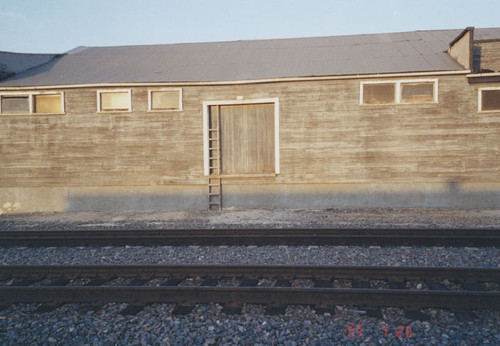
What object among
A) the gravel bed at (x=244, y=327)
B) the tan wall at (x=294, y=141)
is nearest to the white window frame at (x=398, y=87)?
the tan wall at (x=294, y=141)

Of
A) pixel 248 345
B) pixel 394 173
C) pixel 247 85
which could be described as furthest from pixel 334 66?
pixel 248 345

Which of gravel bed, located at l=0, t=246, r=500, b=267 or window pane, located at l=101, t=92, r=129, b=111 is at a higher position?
window pane, located at l=101, t=92, r=129, b=111

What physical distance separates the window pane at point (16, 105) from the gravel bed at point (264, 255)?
8486 mm

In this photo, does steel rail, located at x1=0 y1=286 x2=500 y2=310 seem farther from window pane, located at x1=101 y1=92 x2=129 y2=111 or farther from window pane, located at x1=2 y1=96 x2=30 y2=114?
window pane, located at x1=2 y1=96 x2=30 y2=114

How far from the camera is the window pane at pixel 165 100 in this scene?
12000mm

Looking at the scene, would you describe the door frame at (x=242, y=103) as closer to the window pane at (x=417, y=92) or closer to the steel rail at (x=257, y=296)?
the window pane at (x=417, y=92)

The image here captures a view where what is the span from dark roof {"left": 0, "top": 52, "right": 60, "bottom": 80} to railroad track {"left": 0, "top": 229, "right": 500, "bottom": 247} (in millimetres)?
9933

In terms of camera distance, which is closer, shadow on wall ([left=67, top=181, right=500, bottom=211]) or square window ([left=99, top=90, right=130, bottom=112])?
shadow on wall ([left=67, top=181, right=500, bottom=211])

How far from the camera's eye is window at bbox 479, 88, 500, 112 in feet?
35.6

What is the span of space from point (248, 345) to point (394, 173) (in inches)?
397

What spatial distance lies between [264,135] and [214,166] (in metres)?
2.32

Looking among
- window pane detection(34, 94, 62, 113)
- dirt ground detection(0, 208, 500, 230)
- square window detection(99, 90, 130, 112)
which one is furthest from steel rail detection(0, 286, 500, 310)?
window pane detection(34, 94, 62, 113)

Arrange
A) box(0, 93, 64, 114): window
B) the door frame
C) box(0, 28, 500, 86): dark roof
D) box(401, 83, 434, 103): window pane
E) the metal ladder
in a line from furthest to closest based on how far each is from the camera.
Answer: box(0, 93, 64, 114): window < box(0, 28, 500, 86): dark roof < the metal ladder < the door frame < box(401, 83, 434, 103): window pane

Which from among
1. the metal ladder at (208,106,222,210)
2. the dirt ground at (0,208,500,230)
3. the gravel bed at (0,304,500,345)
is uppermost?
the metal ladder at (208,106,222,210)
